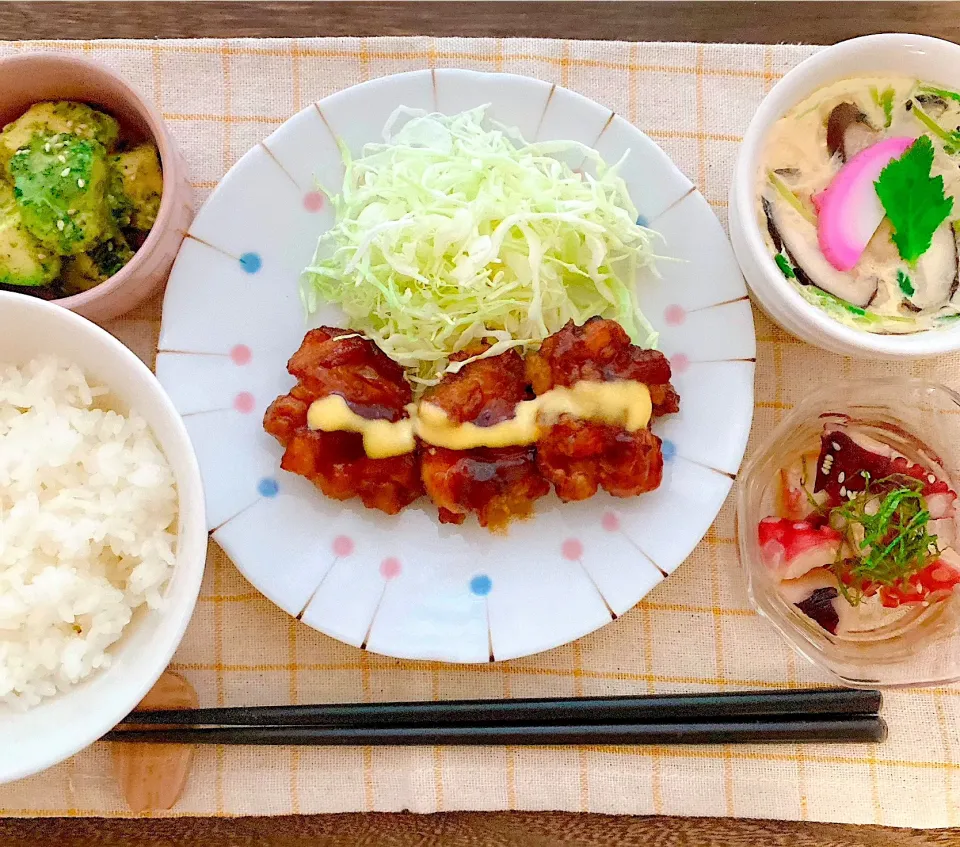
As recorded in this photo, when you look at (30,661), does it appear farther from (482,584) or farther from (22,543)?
(482,584)

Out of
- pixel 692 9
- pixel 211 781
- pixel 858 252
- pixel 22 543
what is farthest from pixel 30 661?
pixel 692 9

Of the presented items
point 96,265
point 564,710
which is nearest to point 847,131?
point 564,710

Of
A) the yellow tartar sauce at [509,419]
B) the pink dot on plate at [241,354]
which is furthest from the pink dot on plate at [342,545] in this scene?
the pink dot on plate at [241,354]

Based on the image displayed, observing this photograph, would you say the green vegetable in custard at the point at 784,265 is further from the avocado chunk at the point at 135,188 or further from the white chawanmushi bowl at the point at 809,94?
the avocado chunk at the point at 135,188

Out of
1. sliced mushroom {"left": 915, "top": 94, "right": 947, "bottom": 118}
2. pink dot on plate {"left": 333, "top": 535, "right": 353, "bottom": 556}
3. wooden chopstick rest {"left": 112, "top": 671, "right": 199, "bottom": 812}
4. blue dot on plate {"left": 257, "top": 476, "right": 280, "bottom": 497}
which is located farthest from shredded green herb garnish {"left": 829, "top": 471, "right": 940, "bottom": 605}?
wooden chopstick rest {"left": 112, "top": 671, "right": 199, "bottom": 812}

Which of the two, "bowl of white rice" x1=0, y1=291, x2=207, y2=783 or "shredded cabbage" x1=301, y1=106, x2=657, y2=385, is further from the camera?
"shredded cabbage" x1=301, y1=106, x2=657, y2=385

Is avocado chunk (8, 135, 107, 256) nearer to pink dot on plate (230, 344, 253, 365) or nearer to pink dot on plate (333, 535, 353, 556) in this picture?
pink dot on plate (230, 344, 253, 365)
